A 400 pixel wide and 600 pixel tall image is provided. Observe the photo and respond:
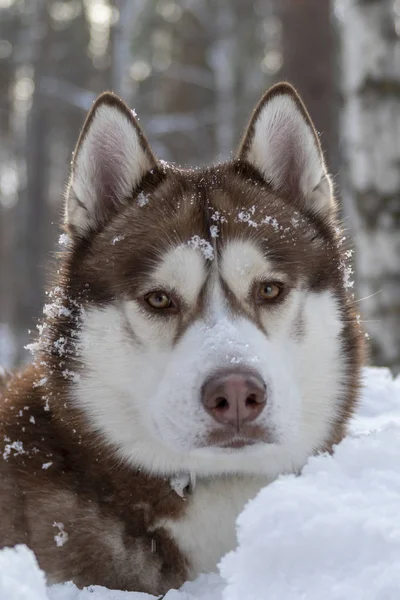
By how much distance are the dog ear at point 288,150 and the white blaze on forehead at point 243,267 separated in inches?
20.1

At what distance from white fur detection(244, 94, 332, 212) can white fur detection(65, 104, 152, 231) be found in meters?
0.45

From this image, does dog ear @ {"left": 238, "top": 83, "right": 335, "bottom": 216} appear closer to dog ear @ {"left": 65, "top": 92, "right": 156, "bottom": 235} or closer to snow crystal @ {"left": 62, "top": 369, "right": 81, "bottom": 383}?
dog ear @ {"left": 65, "top": 92, "right": 156, "bottom": 235}

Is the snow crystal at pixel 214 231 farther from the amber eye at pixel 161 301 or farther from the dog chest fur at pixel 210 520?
the dog chest fur at pixel 210 520

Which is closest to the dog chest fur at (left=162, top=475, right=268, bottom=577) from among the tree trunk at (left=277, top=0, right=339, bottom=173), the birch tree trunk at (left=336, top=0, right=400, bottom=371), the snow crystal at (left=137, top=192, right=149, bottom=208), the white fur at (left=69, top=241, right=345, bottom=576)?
the white fur at (left=69, top=241, right=345, bottom=576)

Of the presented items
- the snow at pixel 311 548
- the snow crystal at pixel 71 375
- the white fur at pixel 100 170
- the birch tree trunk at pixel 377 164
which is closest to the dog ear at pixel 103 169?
the white fur at pixel 100 170

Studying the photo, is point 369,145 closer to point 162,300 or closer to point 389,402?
point 389,402

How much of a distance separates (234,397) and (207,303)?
1.45 ft

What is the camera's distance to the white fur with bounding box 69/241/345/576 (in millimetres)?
2352

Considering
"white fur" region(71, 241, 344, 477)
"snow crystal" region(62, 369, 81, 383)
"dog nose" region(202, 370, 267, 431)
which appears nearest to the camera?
"dog nose" region(202, 370, 267, 431)

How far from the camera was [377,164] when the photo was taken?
6.12m

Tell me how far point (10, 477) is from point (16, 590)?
2.91ft

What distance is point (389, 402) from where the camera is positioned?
3.41 metres

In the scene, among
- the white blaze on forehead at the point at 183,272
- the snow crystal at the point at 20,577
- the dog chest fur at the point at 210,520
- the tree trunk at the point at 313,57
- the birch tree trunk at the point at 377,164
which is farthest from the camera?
the tree trunk at the point at 313,57

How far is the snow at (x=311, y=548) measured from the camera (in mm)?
1695
